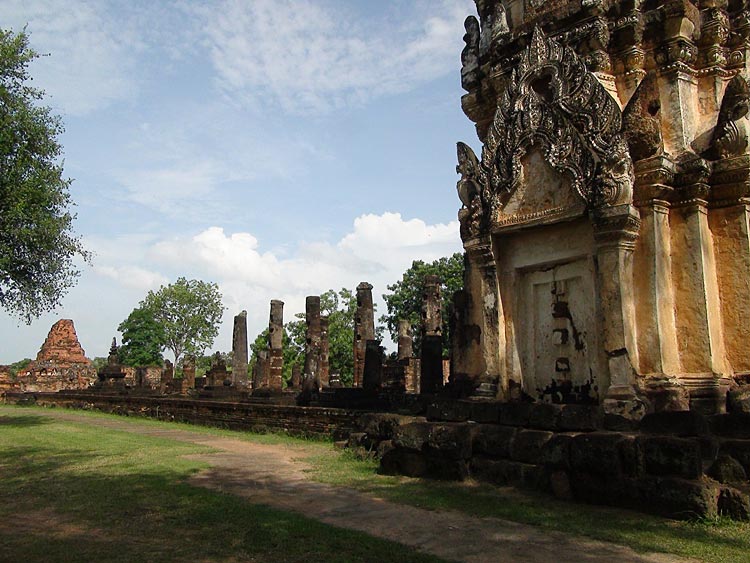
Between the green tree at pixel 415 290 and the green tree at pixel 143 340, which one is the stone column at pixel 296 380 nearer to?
the green tree at pixel 415 290

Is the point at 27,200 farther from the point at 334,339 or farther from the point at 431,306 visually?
the point at 334,339

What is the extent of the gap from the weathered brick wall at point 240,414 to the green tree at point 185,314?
109ft

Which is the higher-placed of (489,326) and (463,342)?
(489,326)

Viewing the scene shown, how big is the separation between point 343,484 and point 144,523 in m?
2.56

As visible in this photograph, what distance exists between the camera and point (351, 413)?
11.9m

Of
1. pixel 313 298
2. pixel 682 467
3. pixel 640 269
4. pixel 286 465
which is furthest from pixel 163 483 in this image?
pixel 313 298

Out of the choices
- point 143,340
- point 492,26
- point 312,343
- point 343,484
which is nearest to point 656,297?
point 343,484

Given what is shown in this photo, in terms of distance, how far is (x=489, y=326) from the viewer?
823 centimetres

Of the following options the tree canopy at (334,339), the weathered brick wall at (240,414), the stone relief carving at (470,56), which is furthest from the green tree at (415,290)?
the stone relief carving at (470,56)

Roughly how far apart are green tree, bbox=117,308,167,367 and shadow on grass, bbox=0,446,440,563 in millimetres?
52190

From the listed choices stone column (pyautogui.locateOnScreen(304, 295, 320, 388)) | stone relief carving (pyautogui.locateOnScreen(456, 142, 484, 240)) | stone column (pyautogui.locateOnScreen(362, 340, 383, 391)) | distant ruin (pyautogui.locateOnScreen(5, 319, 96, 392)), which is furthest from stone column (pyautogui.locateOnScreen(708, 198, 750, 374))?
distant ruin (pyautogui.locateOnScreen(5, 319, 96, 392))

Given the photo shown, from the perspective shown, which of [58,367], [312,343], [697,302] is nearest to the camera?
[697,302]

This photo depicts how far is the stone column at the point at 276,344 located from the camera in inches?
1016

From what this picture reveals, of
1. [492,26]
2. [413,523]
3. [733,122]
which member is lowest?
[413,523]
